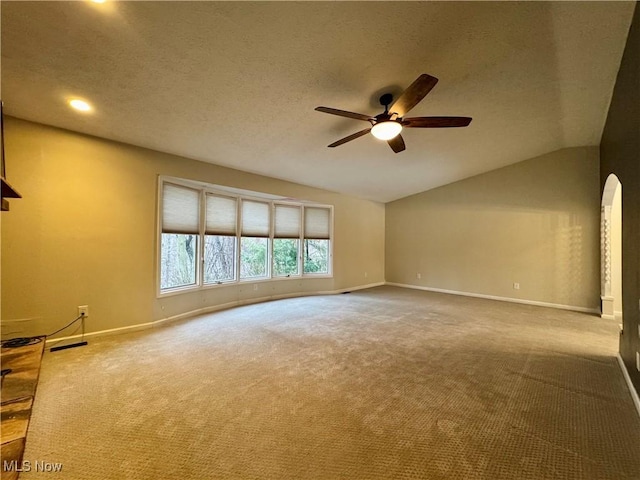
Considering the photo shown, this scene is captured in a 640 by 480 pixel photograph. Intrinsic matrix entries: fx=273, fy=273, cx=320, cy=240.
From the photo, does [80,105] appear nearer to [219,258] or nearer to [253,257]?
[219,258]

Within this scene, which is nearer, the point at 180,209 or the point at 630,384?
the point at 630,384

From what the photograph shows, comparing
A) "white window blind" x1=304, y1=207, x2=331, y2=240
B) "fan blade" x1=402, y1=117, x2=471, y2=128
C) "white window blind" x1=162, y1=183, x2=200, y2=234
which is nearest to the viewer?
"fan blade" x1=402, y1=117, x2=471, y2=128

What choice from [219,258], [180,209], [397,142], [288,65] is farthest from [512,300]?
[180,209]

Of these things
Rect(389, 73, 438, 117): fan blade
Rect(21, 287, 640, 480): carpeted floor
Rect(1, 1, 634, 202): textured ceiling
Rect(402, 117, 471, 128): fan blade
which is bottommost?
Rect(21, 287, 640, 480): carpeted floor

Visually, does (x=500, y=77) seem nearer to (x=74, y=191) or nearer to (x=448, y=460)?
(x=448, y=460)

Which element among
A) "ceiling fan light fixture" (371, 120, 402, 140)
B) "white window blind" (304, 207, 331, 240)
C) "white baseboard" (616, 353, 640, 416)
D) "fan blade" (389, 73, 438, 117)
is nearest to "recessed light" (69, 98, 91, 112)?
"ceiling fan light fixture" (371, 120, 402, 140)

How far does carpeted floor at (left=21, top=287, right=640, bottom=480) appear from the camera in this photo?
1.48 m

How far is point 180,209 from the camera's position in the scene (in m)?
4.21

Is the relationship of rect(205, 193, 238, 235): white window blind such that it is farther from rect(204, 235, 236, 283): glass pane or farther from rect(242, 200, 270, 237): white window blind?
rect(242, 200, 270, 237): white window blind

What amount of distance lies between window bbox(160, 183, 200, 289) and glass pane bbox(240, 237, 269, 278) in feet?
3.16

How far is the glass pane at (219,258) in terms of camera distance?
4707mm

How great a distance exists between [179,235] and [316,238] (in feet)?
9.67

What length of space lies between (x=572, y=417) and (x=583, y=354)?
1585mm

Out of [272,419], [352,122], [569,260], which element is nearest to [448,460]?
[272,419]
